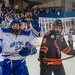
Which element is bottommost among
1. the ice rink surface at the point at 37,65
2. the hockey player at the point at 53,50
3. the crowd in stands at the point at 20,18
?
the ice rink surface at the point at 37,65

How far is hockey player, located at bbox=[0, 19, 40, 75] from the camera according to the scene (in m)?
2.08

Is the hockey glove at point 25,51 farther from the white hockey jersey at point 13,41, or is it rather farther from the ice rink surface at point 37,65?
the ice rink surface at point 37,65

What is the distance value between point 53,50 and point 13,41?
40 centimetres

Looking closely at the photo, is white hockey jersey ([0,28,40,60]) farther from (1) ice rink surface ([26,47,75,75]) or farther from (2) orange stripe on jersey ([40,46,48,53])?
(1) ice rink surface ([26,47,75,75])

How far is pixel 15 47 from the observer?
2104 millimetres

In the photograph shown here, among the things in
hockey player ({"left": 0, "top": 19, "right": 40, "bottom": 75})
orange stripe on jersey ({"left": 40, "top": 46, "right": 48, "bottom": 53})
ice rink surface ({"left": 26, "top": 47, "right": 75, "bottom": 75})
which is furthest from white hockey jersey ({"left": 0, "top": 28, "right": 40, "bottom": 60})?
ice rink surface ({"left": 26, "top": 47, "right": 75, "bottom": 75})

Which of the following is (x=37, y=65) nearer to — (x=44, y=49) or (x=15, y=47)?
(x=44, y=49)

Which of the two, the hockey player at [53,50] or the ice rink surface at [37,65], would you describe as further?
Answer: the ice rink surface at [37,65]

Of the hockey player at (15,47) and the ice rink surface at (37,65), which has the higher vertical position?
the hockey player at (15,47)

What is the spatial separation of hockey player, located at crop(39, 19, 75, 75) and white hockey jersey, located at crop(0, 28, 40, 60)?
0.74 ft

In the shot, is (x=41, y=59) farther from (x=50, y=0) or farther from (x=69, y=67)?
(x=50, y=0)

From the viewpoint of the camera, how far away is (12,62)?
2.12 m

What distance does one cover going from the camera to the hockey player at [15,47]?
208 cm

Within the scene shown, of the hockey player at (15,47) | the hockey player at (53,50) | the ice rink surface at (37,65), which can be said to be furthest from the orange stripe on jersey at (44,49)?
the ice rink surface at (37,65)
